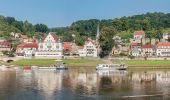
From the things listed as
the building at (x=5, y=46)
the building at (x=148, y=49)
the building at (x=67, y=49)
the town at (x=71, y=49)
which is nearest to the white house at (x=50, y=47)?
the town at (x=71, y=49)

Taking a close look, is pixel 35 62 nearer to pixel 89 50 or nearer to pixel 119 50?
pixel 89 50

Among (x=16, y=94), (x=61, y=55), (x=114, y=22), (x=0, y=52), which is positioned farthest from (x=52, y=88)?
(x=114, y=22)

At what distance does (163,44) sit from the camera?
14825cm

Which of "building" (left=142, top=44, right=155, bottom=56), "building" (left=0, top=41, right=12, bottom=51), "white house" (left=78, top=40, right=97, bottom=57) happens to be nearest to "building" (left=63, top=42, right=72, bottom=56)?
"white house" (left=78, top=40, right=97, bottom=57)

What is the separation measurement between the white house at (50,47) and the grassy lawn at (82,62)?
37.4 ft

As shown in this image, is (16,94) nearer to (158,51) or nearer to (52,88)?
(52,88)

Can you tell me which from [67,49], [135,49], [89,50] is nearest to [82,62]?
[89,50]

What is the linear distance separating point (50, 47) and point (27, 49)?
1045cm

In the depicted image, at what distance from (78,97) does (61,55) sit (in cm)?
8076

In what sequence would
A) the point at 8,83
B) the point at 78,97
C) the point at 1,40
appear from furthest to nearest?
the point at 1,40, the point at 8,83, the point at 78,97

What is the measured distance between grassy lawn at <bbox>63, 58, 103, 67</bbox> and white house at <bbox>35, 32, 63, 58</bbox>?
11.4 metres

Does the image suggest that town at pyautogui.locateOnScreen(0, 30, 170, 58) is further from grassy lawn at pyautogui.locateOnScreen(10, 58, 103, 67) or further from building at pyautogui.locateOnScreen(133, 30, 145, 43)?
building at pyautogui.locateOnScreen(133, 30, 145, 43)

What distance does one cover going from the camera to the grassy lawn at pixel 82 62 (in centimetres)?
12094

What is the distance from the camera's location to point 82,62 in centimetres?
12450
